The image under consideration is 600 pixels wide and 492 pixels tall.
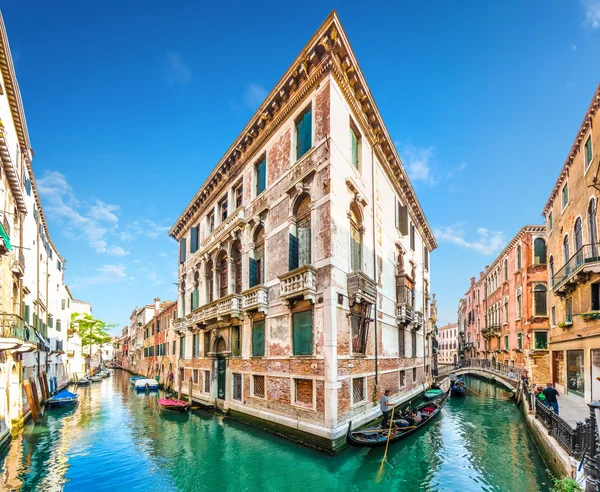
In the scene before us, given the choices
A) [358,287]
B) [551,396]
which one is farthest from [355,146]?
[551,396]

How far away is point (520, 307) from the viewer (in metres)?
27.8

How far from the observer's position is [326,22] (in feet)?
37.1

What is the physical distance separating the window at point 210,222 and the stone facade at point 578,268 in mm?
15892

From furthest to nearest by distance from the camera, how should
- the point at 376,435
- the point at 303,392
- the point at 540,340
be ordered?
the point at 540,340
the point at 303,392
the point at 376,435

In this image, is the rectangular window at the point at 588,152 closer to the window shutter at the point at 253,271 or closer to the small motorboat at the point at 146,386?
the window shutter at the point at 253,271

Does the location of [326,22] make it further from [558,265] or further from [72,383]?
[72,383]

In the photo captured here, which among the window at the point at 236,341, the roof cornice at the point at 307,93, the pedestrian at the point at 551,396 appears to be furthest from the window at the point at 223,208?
the pedestrian at the point at 551,396

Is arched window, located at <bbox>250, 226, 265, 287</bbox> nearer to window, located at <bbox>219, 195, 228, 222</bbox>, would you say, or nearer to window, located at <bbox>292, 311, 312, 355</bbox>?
window, located at <bbox>292, 311, 312, 355</bbox>

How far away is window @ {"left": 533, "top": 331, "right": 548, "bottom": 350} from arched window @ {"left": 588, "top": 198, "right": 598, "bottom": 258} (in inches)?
517

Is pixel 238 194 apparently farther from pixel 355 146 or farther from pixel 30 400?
pixel 30 400

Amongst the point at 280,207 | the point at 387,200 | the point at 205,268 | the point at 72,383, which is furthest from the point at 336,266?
the point at 72,383

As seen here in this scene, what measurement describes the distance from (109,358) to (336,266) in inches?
3745

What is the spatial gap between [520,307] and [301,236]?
22.6m

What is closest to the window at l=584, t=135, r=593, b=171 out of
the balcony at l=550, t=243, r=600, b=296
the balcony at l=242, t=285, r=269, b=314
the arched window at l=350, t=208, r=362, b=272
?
the balcony at l=550, t=243, r=600, b=296
